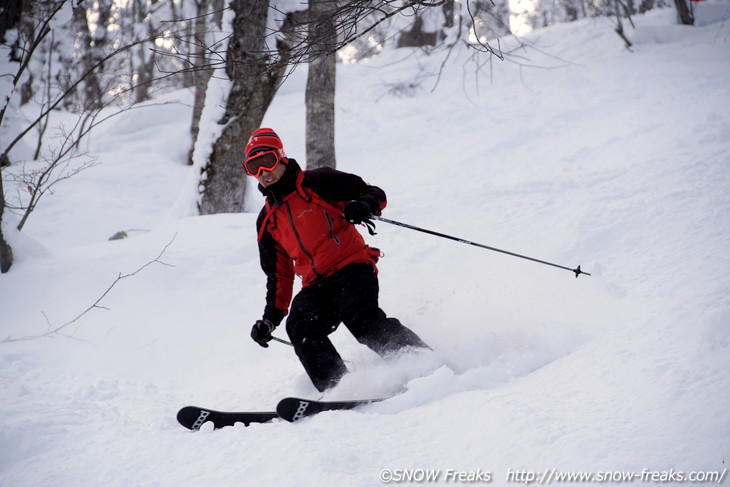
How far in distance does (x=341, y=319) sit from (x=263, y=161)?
3.70ft

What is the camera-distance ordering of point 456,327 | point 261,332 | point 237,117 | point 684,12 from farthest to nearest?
1. point 684,12
2. point 237,117
3. point 456,327
4. point 261,332

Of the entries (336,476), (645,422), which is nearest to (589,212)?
(645,422)

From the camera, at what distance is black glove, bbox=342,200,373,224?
3.35 meters

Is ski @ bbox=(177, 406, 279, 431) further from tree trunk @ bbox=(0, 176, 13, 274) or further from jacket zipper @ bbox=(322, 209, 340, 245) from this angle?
tree trunk @ bbox=(0, 176, 13, 274)

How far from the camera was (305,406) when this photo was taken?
9.65 feet

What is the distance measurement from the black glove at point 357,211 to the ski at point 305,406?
1.07m

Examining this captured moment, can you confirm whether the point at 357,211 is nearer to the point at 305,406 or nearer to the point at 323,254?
the point at 323,254

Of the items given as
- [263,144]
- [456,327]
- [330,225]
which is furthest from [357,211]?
[456,327]

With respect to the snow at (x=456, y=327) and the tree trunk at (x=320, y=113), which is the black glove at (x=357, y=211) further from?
the tree trunk at (x=320, y=113)

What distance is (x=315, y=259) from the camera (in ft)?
11.8

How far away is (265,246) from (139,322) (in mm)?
1972

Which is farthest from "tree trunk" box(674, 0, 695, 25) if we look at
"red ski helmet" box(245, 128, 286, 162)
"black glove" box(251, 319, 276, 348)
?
"black glove" box(251, 319, 276, 348)

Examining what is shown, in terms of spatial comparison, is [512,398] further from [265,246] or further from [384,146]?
[384,146]

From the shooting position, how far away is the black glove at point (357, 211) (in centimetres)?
335
